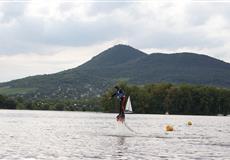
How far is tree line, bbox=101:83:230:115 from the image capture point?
172m

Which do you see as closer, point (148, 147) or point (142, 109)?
point (148, 147)

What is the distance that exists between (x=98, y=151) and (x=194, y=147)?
7.46m

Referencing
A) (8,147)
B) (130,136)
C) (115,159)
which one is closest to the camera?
(115,159)

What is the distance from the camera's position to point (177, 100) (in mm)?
171750

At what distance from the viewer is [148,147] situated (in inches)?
1328

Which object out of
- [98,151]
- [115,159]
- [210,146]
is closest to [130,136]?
[210,146]

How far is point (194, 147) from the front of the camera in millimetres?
34938

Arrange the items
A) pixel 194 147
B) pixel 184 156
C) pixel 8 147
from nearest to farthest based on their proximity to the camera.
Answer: pixel 184 156, pixel 8 147, pixel 194 147

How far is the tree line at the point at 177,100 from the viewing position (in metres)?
172

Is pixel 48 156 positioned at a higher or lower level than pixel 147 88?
lower

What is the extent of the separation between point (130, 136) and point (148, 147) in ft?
34.4

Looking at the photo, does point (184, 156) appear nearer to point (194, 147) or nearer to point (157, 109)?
point (194, 147)

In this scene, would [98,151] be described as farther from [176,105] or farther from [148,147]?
[176,105]

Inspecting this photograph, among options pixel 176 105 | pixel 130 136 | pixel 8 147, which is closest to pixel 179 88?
pixel 176 105
